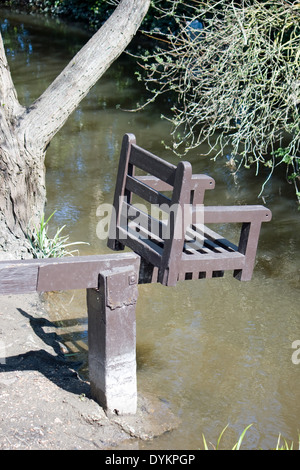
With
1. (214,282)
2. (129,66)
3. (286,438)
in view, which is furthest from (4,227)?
(129,66)

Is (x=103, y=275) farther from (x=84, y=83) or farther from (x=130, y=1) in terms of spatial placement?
(x=130, y=1)

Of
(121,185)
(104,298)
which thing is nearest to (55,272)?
(104,298)

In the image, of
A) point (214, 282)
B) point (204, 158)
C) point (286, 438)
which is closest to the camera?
point (286, 438)

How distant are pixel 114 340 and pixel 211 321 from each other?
7.06 feet

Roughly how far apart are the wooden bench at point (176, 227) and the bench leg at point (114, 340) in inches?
10.1

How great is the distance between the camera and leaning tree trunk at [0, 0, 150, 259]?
626 cm

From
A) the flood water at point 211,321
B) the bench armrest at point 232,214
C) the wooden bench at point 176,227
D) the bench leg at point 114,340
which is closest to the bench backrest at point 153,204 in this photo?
the wooden bench at point 176,227

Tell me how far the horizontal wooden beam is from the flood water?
1219mm

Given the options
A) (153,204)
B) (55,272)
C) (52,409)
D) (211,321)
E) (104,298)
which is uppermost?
(153,204)

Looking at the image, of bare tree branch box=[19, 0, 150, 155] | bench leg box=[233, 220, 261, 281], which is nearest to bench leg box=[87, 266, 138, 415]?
bench leg box=[233, 220, 261, 281]

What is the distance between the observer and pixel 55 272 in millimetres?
4094

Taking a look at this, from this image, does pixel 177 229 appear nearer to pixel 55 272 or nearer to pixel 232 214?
pixel 232 214

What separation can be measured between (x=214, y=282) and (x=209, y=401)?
7.10ft

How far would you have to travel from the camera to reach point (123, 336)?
14.5ft
